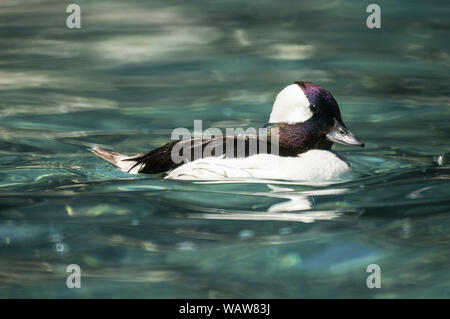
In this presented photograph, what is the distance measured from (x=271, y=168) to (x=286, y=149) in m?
0.32

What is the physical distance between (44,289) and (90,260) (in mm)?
537

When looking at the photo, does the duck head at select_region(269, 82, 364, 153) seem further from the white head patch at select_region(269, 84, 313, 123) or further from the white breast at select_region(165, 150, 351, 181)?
the white breast at select_region(165, 150, 351, 181)

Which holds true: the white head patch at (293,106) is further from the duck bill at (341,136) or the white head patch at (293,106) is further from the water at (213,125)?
the water at (213,125)

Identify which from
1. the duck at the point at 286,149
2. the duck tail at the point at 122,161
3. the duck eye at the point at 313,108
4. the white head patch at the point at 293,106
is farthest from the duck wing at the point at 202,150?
the duck eye at the point at 313,108

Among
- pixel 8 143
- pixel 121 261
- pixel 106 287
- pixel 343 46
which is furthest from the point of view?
pixel 343 46

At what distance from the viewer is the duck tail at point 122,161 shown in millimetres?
8516

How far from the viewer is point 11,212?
7.36 m

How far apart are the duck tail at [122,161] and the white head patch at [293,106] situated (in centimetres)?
135

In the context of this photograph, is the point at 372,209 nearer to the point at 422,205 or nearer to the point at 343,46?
the point at 422,205

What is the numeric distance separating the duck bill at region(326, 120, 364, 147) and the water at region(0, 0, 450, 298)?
37 centimetres

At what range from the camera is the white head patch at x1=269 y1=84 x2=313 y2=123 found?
26.1 ft

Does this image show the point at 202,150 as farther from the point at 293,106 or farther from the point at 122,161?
the point at 122,161

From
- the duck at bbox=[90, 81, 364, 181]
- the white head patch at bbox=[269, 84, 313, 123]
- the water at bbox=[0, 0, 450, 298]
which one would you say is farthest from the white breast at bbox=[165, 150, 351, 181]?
the white head patch at bbox=[269, 84, 313, 123]

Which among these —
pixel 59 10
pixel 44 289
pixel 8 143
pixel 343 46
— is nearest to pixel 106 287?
pixel 44 289
